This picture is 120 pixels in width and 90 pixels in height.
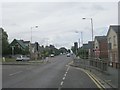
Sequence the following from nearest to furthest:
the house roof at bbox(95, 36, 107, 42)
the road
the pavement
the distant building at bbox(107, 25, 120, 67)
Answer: the road < the pavement < the distant building at bbox(107, 25, 120, 67) < the house roof at bbox(95, 36, 107, 42)

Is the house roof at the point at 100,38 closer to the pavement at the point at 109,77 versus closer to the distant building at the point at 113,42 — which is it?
the distant building at the point at 113,42

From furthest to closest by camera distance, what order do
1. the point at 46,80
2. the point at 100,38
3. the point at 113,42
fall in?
the point at 100,38
the point at 113,42
the point at 46,80

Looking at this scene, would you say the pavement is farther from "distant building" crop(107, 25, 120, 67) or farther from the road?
"distant building" crop(107, 25, 120, 67)

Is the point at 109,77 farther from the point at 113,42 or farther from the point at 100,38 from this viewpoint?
the point at 100,38

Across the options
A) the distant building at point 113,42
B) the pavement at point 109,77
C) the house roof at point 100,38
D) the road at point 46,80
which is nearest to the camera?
the road at point 46,80

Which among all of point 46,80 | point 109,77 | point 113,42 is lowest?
point 46,80

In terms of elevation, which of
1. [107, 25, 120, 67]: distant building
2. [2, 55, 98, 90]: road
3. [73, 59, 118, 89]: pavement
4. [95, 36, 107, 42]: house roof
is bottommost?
[2, 55, 98, 90]: road

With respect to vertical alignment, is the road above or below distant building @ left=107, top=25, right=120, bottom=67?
below

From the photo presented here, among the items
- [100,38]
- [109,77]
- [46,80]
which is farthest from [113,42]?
[100,38]

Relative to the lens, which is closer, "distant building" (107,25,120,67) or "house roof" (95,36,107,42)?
"distant building" (107,25,120,67)

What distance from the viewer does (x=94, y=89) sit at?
17.7 metres

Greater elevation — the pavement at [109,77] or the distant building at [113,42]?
the distant building at [113,42]

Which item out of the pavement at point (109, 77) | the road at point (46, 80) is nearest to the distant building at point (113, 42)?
the road at point (46, 80)

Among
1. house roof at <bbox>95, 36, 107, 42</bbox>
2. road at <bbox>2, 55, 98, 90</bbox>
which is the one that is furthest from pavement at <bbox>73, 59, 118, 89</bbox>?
house roof at <bbox>95, 36, 107, 42</bbox>
